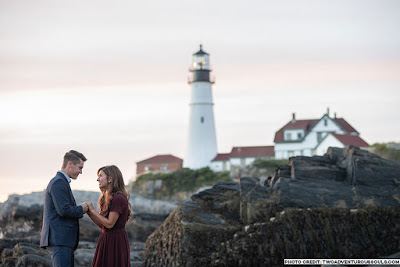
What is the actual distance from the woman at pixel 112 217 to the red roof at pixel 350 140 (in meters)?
44.2

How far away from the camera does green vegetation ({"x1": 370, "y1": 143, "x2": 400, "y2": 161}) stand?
4219cm

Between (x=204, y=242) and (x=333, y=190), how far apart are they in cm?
392

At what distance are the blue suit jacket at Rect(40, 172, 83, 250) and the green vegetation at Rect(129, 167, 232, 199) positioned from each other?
139 feet

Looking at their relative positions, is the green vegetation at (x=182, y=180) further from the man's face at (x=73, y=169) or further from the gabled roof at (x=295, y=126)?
the man's face at (x=73, y=169)

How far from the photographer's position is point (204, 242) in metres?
14.3

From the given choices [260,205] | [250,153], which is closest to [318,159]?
[260,205]

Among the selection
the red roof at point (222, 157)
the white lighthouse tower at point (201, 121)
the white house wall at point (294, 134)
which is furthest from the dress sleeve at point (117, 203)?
the white house wall at point (294, 134)

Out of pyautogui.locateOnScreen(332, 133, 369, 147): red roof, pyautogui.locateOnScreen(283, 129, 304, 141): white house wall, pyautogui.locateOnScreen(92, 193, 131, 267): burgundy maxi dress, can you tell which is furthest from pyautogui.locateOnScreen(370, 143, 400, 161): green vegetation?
pyautogui.locateOnScreen(92, 193, 131, 267): burgundy maxi dress

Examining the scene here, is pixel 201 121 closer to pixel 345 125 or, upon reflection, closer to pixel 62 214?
pixel 345 125

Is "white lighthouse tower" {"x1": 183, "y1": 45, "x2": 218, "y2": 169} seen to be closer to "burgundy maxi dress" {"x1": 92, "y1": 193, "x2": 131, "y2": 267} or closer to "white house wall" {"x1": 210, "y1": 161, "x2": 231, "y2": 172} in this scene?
"white house wall" {"x1": 210, "y1": 161, "x2": 231, "y2": 172}

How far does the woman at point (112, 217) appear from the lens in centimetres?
855

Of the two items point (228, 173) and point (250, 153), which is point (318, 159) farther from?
point (250, 153)

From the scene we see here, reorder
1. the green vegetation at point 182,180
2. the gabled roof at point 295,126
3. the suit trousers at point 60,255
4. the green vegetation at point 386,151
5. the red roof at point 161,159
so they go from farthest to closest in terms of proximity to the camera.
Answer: the red roof at point 161,159 < the gabled roof at point 295,126 < the green vegetation at point 182,180 < the green vegetation at point 386,151 < the suit trousers at point 60,255

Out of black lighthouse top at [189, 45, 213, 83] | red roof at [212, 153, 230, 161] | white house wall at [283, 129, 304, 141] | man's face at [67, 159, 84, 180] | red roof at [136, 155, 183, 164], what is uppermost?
black lighthouse top at [189, 45, 213, 83]
